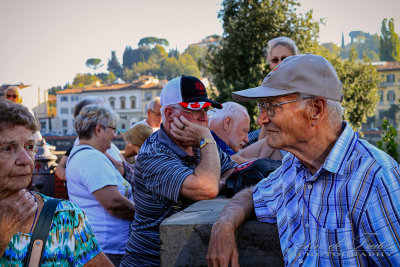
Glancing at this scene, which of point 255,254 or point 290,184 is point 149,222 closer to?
point 255,254

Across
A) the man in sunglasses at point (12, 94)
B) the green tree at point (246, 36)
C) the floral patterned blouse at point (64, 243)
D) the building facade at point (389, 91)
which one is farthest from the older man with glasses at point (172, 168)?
the building facade at point (389, 91)

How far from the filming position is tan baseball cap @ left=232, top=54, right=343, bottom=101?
192 cm

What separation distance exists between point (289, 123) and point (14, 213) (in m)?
1.34

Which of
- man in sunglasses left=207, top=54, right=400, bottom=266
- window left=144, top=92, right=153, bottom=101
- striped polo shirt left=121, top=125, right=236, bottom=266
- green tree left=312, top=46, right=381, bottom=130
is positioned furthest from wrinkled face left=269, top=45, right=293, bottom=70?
window left=144, top=92, right=153, bottom=101

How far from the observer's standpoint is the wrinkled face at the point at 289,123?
6.43 feet

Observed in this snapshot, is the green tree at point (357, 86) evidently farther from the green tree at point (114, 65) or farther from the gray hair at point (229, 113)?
the green tree at point (114, 65)

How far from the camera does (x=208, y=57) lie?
51.1ft

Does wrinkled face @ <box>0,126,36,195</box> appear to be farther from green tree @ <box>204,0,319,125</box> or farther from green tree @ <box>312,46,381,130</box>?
green tree @ <box>312,46,381,130</box>

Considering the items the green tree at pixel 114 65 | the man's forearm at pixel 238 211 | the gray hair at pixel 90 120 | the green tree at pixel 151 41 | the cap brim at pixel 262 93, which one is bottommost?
the man's forearm at pixel 238 211

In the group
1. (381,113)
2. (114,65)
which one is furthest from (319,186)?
(114,65)

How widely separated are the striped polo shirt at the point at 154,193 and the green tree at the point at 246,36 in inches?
471

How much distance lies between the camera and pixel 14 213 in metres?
1.91

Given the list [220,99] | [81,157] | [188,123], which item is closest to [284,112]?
[188,123]

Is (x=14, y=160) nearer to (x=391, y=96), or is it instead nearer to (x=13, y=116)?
(x=13, y=116)
